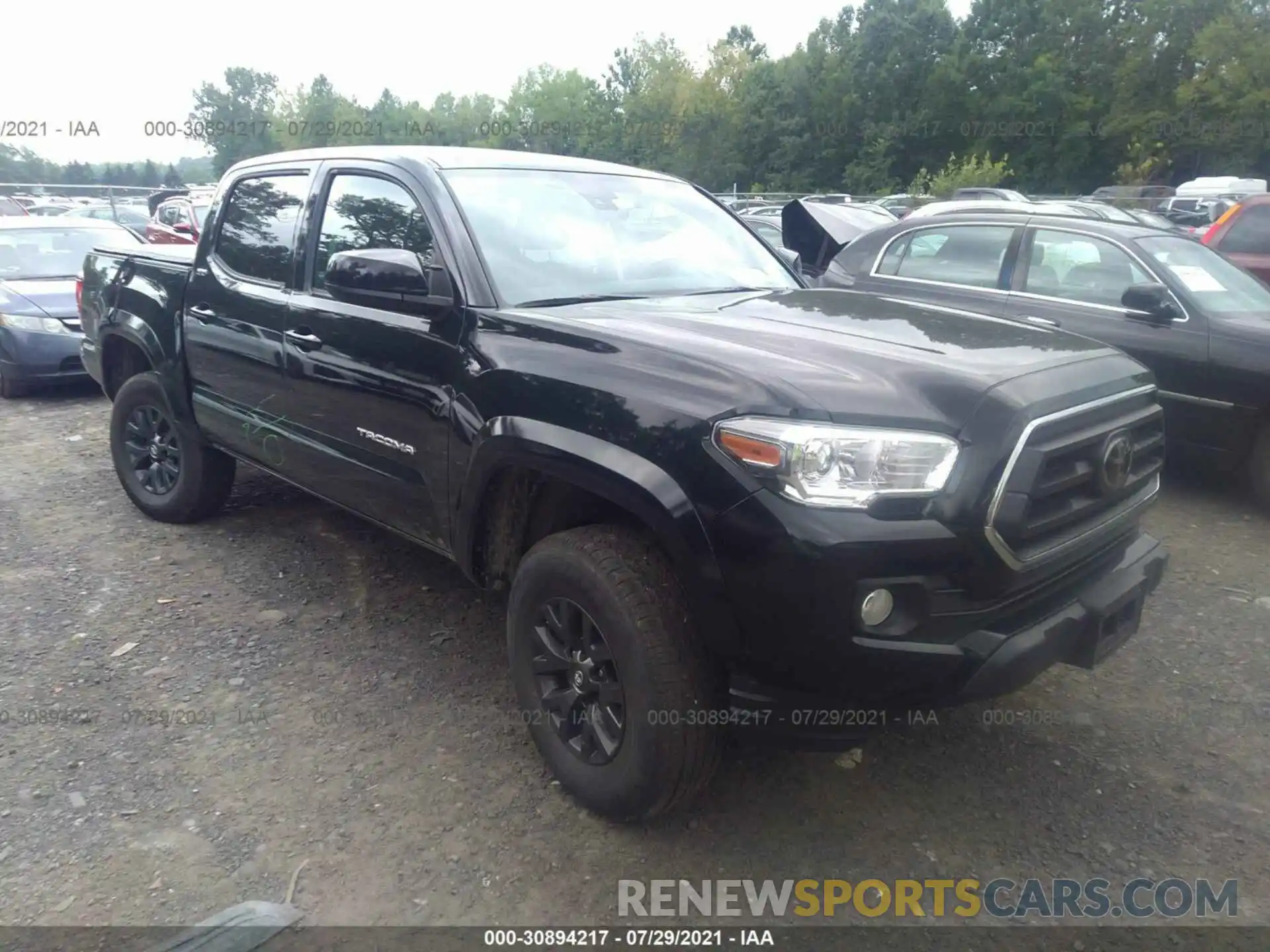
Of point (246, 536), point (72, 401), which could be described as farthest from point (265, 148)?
point (246, 536)

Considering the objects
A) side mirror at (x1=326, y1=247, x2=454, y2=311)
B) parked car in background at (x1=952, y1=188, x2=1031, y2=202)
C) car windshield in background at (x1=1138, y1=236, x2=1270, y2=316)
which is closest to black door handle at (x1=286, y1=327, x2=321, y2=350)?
side mirror at (x1=326, y1=247, x2=454, y2=311)

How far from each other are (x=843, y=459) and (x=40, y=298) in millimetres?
8531

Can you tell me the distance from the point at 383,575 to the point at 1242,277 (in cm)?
554

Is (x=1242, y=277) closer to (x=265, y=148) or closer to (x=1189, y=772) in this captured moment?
(x=1189, y=772)

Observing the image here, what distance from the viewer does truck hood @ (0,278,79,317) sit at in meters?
8.26

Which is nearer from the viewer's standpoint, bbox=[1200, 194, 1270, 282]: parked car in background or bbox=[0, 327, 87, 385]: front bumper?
bbox=[0, 327, 87, 385]: front bumper

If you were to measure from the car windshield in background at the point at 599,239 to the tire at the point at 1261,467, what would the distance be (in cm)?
328

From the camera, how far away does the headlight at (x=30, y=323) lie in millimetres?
8172

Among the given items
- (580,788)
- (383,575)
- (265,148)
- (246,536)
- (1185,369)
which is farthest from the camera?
(265,148)

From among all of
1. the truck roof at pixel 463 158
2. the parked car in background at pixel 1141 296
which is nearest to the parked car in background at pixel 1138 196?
the parked car in background at pixel 1141 296

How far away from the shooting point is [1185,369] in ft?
18.0

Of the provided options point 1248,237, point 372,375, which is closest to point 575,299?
point 372,375

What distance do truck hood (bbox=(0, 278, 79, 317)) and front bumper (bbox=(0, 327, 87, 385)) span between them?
202 millimetres

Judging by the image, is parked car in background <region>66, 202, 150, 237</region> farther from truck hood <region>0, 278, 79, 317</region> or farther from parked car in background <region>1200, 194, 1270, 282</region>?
parked car in background <region>1200, 194, 1270, 282</region>
